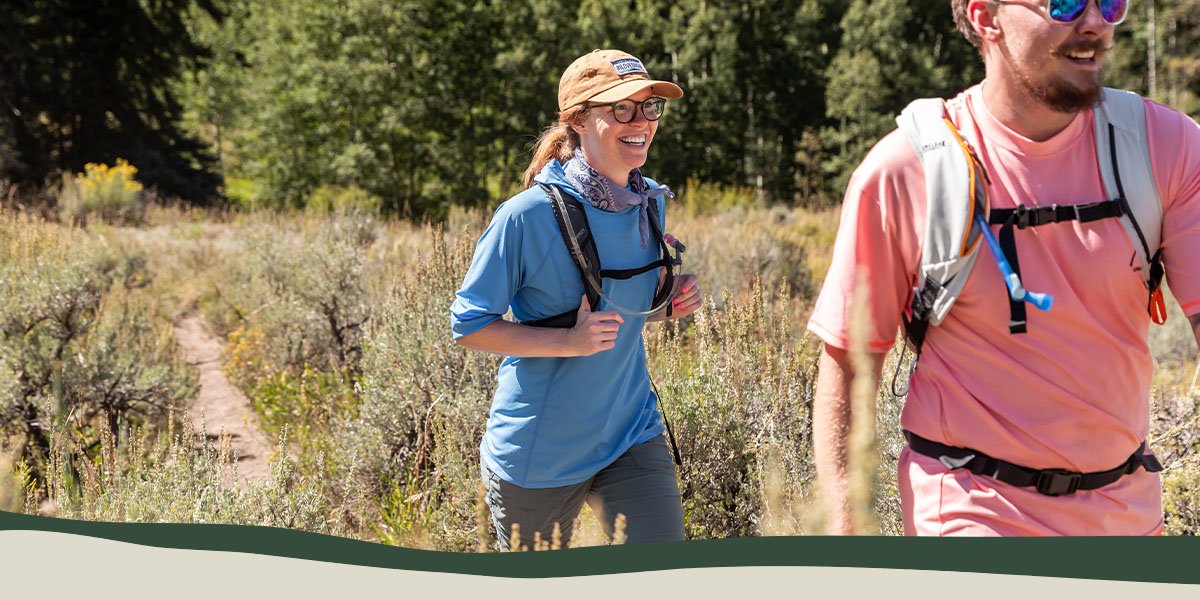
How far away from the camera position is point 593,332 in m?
2.51

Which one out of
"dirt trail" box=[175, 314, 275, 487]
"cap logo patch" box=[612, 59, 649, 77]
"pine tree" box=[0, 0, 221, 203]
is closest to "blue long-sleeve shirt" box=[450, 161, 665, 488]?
"cap logo patch" box=[612, 59, 649, 77]

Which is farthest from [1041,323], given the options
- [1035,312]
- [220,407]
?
[220,407]

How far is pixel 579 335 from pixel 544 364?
0.56 ft

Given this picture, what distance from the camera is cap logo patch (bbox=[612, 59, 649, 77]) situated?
2805 mm

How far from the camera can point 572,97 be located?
286 centimetres

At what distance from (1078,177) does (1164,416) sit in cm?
354

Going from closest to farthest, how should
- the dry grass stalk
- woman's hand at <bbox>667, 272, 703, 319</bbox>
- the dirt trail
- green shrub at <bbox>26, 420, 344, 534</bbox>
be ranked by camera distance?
the dry grass stalk → woman's hand at <bbox>667, 272, 703, 319</bbox> → green shrub at <bbox>26, 420, 344, 534</bbox> → the dirt trail

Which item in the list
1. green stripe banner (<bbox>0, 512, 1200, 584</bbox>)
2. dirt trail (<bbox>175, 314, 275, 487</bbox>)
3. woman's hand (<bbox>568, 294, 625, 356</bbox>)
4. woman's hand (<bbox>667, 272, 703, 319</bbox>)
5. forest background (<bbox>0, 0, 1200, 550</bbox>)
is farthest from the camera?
dirt trail (<bbox>175, 314, 275, 487</bbox>)

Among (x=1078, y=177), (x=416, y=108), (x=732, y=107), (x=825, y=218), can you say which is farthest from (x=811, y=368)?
(x=732, y=107)

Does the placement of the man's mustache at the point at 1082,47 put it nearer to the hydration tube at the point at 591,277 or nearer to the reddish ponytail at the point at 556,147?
the hydration tube at the point at 591,277

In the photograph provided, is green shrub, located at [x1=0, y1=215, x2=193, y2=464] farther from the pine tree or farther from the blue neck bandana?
the pine tree

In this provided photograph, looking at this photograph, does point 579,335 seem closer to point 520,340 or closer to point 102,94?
point 520,340

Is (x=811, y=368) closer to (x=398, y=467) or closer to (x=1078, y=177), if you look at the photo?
(x=398, y=467)

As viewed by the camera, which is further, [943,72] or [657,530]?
[943,72]
